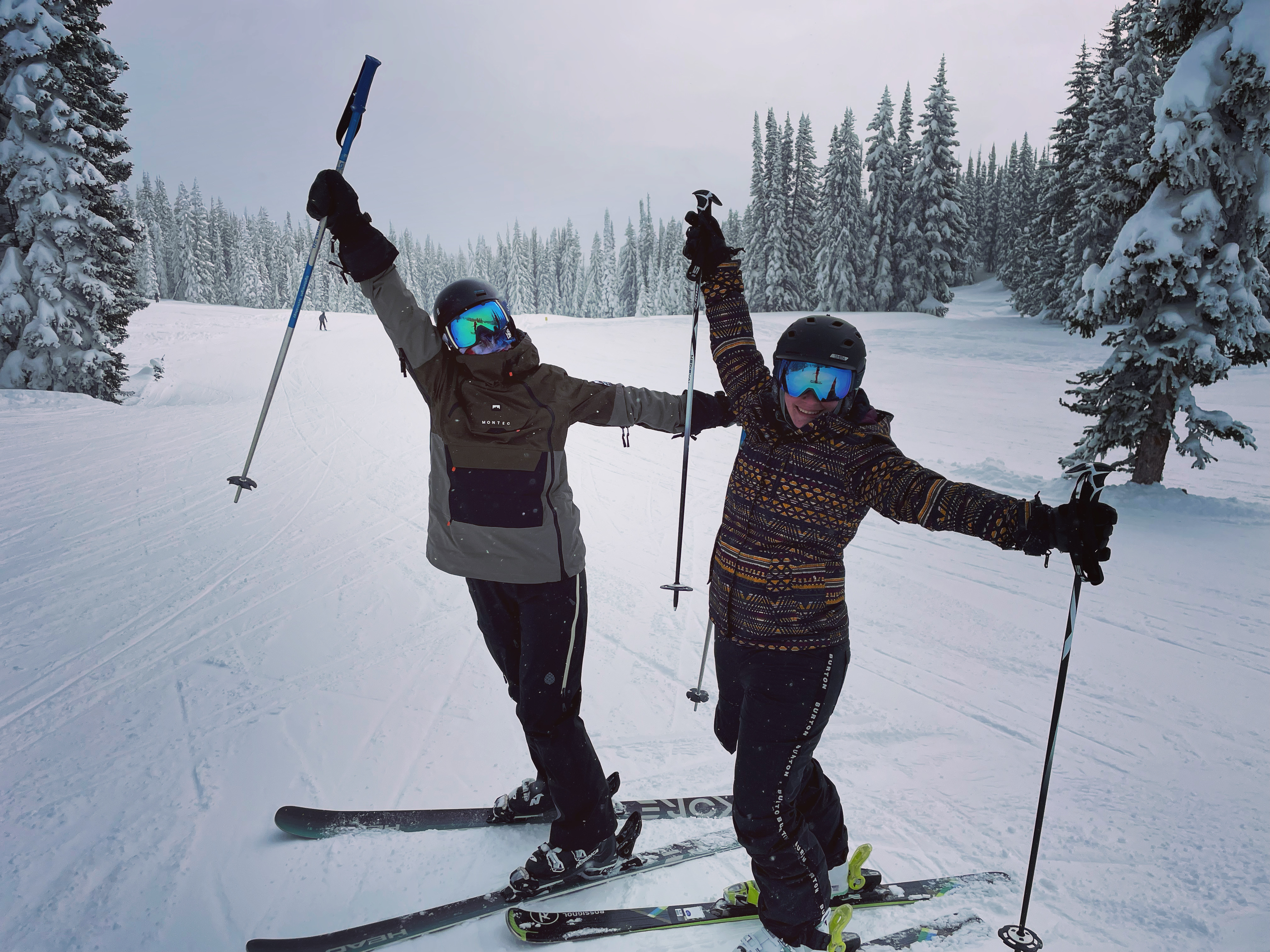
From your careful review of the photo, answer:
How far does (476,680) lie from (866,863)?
8.80 ft

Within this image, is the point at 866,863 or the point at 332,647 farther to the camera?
the point at 332,647

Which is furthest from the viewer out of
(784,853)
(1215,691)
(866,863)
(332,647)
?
(332,647)

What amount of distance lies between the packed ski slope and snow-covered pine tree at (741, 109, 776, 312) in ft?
123

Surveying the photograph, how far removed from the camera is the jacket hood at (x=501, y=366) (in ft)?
8.85

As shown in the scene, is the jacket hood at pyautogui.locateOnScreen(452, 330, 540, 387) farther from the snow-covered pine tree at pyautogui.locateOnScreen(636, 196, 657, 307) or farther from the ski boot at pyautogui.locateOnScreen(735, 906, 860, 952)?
the snow-covered pine tree at pyautogui.locateOnScreen(636, 196, 657, 307)

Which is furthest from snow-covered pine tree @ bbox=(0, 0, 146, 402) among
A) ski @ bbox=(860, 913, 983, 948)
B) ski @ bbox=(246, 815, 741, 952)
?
ski @ bbox=(860, 913, 983, 948)

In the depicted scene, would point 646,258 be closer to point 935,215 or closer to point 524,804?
point 935,215

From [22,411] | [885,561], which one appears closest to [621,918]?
[885,561]

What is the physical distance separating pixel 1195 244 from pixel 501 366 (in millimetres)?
9813

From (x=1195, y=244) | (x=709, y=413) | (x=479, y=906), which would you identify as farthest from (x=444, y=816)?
(x=1195, y=244)

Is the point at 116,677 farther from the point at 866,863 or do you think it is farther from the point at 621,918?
the point at 866,863

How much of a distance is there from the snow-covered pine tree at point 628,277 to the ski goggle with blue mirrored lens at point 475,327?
79232 millimetres

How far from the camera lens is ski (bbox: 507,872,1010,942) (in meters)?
2.69

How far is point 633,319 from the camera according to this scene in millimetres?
43312
